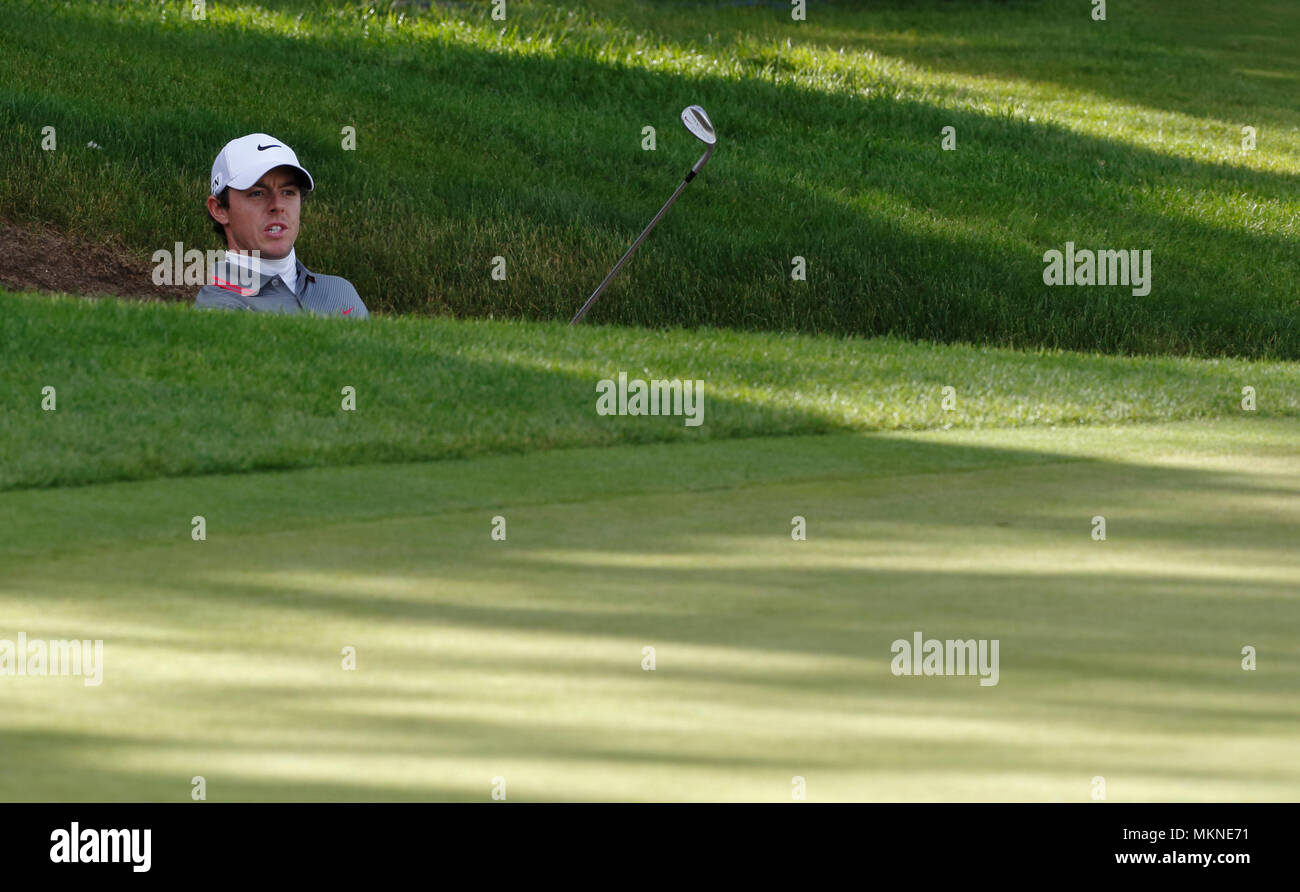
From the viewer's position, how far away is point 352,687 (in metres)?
3.82

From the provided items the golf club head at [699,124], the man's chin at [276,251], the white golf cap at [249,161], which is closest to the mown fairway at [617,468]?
the man's chin at [276,251]

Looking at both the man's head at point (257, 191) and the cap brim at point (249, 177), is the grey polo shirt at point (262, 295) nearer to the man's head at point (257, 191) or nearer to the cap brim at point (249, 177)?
the man's head at point (257, 191)

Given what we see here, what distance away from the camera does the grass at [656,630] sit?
3.33m

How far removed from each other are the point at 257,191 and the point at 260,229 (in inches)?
8.7

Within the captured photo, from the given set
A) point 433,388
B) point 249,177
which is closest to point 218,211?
point 249,177

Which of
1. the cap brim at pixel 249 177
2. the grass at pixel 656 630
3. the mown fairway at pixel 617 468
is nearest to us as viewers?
the grass at pixel 656 630

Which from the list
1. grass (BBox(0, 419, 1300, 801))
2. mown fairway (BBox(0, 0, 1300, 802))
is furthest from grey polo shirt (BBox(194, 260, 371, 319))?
grass (BBox(0, 419, 1300, 801))

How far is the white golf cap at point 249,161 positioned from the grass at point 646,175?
4697 mm

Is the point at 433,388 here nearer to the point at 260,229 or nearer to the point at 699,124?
the point at 260,229

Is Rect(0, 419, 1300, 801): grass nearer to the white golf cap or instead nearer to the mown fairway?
the mown fairway

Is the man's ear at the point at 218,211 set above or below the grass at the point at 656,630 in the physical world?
above

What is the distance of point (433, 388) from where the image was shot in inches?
327
